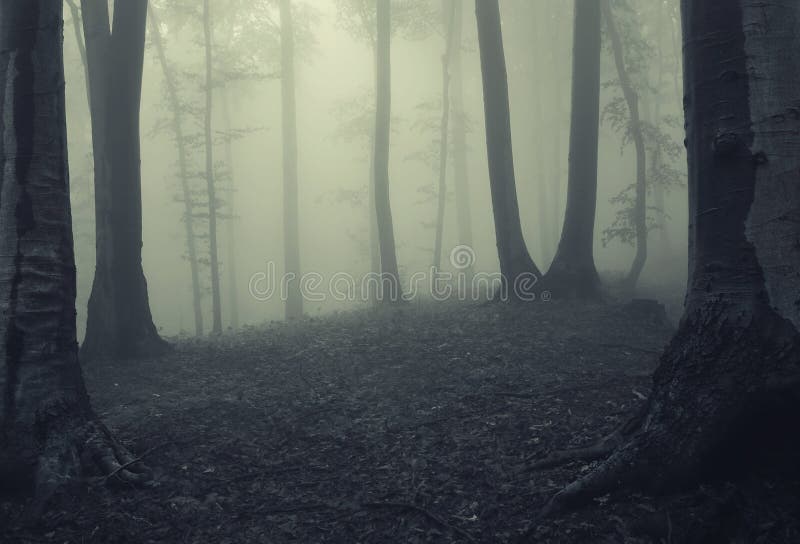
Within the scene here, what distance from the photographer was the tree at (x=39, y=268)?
4.51m

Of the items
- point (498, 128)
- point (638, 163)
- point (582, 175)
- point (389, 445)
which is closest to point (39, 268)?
point (389, 445)

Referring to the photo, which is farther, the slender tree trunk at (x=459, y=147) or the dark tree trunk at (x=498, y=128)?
the slender tree trunk at (x=459, y=147)

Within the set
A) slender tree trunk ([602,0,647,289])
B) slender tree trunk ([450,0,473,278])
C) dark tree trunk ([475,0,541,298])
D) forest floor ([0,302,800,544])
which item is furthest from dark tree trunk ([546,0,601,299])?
slender tree trunk ([450,0,473,278])

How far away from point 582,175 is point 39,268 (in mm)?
10284

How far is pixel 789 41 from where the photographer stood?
3.52 m

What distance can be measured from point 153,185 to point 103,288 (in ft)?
136

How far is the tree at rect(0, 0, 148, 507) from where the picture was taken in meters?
4.51

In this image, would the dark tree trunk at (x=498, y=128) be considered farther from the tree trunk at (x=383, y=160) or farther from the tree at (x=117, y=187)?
the tree at (x=117, y=187)

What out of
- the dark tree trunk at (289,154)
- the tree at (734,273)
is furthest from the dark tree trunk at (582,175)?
the dark tree trunk at (289,154)

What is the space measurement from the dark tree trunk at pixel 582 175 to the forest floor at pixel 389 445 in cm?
175

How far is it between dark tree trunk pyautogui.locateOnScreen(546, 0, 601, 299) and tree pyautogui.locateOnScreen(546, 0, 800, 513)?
766 cm

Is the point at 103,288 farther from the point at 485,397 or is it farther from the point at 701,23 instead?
the point at 701,23

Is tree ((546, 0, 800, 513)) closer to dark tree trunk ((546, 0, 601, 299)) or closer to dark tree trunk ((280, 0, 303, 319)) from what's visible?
dark tree trunk ((546, 0, 601, 299))

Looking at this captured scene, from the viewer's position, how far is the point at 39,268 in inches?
185
